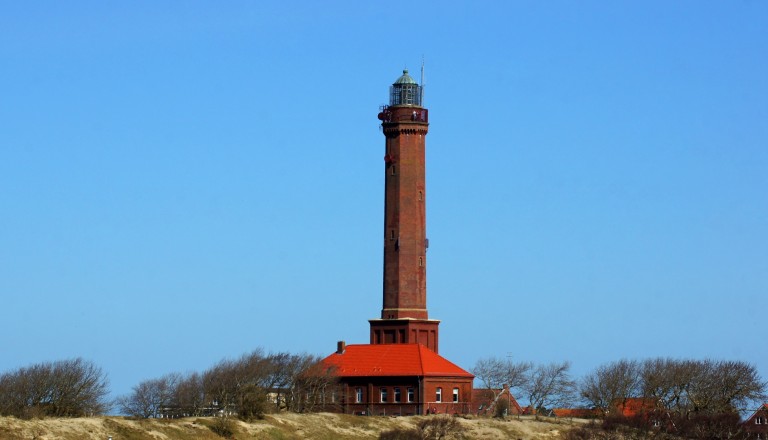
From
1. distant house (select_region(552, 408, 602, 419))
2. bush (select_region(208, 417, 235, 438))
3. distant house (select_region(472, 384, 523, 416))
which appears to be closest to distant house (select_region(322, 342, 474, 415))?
distant house (select_region(472, 384, 523, 416))

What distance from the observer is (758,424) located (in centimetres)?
12975

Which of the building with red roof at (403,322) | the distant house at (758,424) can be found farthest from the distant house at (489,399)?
the distant house at (758,424)

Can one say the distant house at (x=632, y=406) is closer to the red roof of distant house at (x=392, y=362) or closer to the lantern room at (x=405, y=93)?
the red roof of distant house at (x=392, y=362)

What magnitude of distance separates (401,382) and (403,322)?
548 cm

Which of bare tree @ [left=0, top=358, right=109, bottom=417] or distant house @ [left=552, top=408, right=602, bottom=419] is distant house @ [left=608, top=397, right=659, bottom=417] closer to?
distant house @ [left=552, top=408, right=602, bottom=419]

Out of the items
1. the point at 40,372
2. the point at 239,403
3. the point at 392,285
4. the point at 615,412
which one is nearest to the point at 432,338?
the point at 392,285

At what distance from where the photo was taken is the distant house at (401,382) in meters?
113

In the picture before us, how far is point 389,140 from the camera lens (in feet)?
391

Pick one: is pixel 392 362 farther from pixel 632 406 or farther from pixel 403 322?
pixel 632 406

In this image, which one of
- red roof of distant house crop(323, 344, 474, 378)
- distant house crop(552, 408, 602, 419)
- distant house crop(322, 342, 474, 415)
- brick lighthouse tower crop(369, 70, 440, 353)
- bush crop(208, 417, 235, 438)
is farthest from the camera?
distant house crop(552, 408, 602, 419)

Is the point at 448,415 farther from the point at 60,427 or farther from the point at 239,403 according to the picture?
the point at 60,427

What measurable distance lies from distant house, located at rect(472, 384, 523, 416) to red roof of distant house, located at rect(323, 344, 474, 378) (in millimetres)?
2425

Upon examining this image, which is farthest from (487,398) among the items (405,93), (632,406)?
(405,93)

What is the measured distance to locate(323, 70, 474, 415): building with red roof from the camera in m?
113
